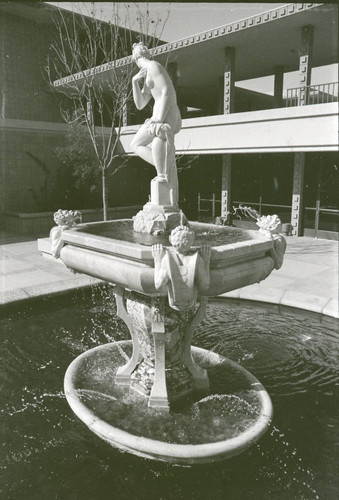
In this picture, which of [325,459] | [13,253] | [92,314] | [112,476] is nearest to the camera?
[112,476]

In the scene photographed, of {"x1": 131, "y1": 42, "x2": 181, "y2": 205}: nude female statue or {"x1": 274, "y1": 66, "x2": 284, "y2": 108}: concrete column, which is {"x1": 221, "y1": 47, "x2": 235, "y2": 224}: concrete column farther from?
{"x1": 131, "y1": 42, "x2": 181, "y2": 205}: nude female statue

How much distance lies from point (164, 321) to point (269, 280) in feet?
16.2

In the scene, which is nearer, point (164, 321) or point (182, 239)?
point (182, 239)

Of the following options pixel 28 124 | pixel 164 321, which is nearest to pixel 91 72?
pixel 28 124

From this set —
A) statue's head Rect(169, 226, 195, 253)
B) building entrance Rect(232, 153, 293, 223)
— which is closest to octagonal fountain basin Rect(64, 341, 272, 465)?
statue's head Rect(169, 226, 195, 253)

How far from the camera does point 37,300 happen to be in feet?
23.3

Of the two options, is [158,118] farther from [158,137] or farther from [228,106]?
[228,106]

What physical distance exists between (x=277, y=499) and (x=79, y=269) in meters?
2.69

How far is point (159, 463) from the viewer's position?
11.0 ft

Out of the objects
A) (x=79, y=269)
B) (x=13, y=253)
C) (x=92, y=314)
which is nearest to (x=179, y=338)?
(x=79, y=269)

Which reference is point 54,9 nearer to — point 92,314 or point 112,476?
point 92,314

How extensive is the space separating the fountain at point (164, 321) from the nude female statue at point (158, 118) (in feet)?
0.04

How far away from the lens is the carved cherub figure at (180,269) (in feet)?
10.8

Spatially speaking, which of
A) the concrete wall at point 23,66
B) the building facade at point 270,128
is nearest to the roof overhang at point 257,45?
the building facade at point 270,128
